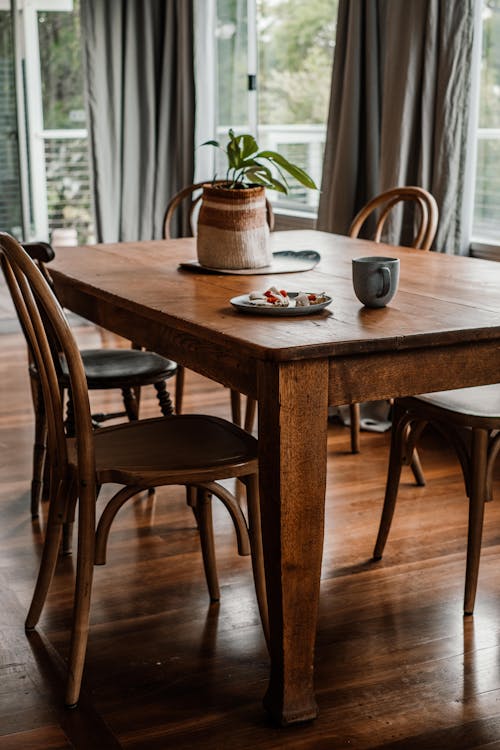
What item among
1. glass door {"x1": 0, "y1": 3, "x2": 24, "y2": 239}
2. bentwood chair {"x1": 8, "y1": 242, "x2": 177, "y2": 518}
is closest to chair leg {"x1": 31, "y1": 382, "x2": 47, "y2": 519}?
bentwood chair {"x1": 8, "y1": 242, "x2": 177, "y2": 518}

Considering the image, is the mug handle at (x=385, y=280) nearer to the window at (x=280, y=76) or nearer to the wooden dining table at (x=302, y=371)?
the wooden dining table at (x=302, y=371)

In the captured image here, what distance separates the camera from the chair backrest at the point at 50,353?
5.75ft

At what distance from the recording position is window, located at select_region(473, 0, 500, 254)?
3.31m

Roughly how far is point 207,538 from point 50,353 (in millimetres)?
600

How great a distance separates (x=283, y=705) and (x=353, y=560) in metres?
0.77

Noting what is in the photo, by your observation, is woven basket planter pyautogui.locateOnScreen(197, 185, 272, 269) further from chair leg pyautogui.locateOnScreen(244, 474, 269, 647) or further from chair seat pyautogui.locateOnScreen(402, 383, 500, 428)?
chair leg pyautogui.locateOnScreen(244, 474, 269, 647)

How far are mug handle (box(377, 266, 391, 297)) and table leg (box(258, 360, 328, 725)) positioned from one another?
0.31 metres

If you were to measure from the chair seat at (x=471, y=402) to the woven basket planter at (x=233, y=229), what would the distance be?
537mm

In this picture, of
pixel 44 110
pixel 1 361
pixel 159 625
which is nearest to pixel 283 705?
pixel 159 625

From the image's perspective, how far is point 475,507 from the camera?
2.15 meters

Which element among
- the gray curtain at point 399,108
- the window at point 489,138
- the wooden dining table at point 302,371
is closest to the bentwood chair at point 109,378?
the wooden dining table at point 302,371

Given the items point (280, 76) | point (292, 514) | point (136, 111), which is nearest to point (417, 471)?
point (292, 514)

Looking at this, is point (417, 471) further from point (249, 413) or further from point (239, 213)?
point (239, 213)

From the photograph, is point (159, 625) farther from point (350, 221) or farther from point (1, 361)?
point (1, 361)
